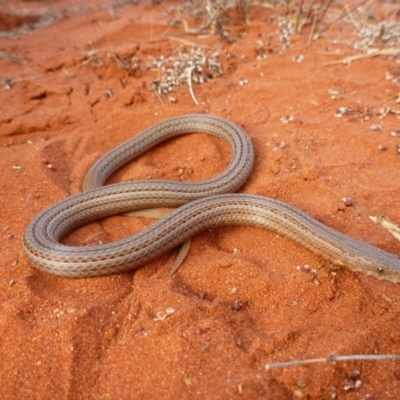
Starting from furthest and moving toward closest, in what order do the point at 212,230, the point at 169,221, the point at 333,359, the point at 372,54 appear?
the point at 372,54 → the point at 212,230 → the point at 169,221 → the point at 333,359

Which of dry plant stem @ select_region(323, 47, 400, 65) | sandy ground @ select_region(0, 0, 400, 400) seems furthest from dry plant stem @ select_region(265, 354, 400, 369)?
dry plant stem @ select_region(323, 47, 400, 65)

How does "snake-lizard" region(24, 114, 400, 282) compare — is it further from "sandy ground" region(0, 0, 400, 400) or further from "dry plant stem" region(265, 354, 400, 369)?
"dry plant stem" region(265, 354, 400, 369)

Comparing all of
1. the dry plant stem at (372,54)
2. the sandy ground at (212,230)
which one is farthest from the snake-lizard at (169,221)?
the dry plant stem at (372,54)

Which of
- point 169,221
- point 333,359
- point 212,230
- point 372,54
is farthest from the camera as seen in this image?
point 372,54

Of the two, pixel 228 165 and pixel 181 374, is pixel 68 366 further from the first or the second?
pixel 228 165

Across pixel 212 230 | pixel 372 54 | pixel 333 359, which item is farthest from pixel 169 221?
pixel 372 54

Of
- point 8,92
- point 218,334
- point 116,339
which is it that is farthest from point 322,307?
point 8,92

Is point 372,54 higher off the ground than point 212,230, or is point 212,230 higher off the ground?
point 372,54

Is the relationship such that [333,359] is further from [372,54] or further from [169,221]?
[372,54]

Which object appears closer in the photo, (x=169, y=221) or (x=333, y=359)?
(x=333, y=359)

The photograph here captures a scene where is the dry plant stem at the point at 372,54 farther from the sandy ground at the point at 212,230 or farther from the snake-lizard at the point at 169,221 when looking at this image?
the snake-lizard at the point at 169,221
